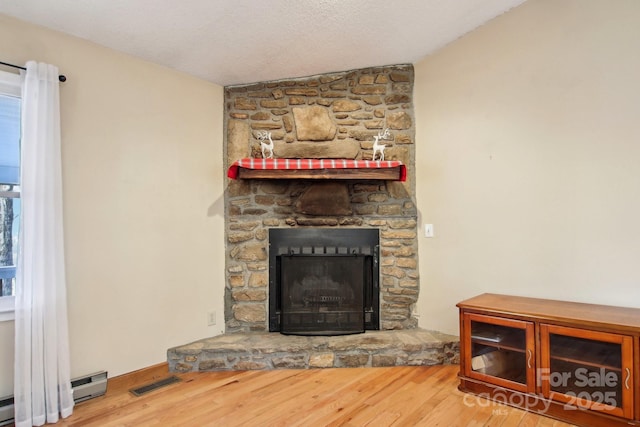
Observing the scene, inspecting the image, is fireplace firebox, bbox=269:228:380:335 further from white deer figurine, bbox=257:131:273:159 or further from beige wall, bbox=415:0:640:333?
white deer figurine, bbox=257:131:273:159

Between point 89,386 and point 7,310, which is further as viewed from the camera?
point 89,386

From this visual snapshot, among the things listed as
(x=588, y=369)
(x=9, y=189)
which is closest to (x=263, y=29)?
(x=9, y=189)

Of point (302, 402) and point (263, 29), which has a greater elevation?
point (263, 29)

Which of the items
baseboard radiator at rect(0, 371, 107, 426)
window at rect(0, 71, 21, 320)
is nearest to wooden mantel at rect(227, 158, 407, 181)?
window at rect(0, 71, 21, 320)

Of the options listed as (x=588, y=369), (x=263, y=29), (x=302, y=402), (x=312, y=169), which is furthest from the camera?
(x=312, y=169)

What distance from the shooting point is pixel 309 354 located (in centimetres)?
280

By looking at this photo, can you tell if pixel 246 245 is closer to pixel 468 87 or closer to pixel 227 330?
pixel 227 330

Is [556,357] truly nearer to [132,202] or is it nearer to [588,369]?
[588,369]

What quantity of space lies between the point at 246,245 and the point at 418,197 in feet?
5.32

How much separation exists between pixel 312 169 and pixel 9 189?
6.39ft

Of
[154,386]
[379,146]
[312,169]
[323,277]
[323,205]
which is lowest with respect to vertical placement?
[154,386]

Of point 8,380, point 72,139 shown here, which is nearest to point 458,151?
point 72,139

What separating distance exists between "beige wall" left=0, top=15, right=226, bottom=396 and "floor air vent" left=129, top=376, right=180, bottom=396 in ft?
0.55

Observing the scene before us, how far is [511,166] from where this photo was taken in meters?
2.70
